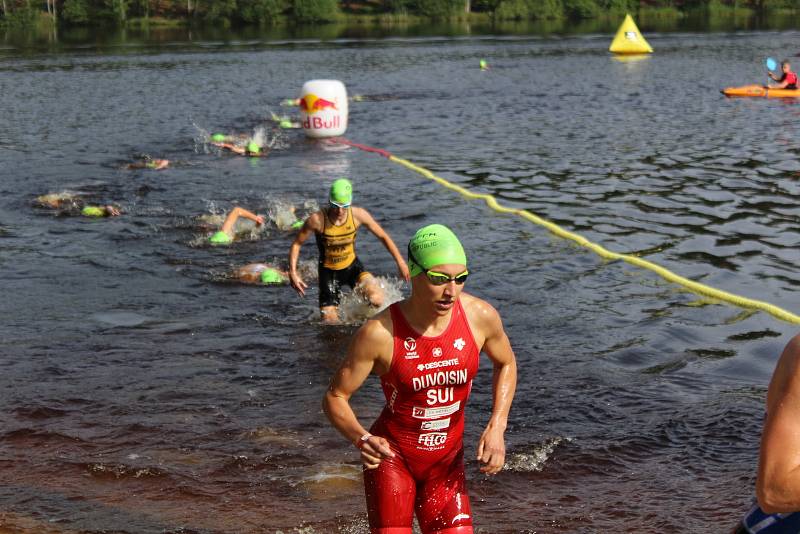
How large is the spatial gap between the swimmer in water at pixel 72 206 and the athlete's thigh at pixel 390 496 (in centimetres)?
1427

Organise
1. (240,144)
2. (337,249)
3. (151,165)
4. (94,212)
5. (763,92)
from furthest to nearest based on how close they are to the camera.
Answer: (763,92)
(240,144)
(151,165)
(94,212)
(337,249)

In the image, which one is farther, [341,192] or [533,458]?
[341,192]

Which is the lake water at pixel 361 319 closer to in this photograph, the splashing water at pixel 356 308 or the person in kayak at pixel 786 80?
the splashing water at pixel 356 308

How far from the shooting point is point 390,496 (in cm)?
509

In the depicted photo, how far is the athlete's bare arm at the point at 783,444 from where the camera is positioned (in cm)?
296

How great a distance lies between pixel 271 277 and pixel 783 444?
37.2 feet

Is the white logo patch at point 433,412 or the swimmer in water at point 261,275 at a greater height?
the white logo patch at point 433,412

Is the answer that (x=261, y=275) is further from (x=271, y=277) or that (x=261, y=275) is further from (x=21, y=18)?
(x=21, y=18)

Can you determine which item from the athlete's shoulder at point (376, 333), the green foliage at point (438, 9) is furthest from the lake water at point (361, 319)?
the green foliage at point (438, 9)

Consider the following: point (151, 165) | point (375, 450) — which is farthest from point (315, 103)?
point (375, 450)

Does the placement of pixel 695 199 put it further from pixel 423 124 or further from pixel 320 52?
pixel 320 52

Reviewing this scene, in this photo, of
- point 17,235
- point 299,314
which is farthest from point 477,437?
point 17,235

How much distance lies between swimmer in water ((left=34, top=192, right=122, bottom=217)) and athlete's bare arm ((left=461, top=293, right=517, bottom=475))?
14.3 meters

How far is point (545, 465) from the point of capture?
321 inches
